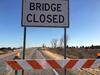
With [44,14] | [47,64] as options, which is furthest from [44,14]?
[47,64]

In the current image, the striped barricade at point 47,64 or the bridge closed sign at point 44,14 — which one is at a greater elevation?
the bridge closed sign at point 44,14

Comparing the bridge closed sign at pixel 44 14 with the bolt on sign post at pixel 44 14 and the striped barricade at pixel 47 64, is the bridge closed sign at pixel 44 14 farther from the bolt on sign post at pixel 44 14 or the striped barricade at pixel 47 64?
the striped barricade at pixel 47 64

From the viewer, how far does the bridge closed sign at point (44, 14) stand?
7629mm

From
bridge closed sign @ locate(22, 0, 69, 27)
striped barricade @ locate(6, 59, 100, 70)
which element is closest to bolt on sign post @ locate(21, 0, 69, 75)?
bridge closed sign @ locate(22, 0, 69, 27)

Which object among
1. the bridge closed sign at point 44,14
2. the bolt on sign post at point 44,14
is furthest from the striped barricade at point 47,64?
the bridge closed sign at point 44,14

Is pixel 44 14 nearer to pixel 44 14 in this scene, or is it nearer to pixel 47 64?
pixel 44 14

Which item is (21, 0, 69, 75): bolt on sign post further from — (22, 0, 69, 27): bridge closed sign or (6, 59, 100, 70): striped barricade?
(6, 59, 100, 70): striped barricade

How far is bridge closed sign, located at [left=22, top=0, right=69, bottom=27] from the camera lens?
7629 mm

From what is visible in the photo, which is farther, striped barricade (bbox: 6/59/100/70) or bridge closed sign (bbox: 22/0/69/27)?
bridge closed sign (bbox: 22/0/69/27)

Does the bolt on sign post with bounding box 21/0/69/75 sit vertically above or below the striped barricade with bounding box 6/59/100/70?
above

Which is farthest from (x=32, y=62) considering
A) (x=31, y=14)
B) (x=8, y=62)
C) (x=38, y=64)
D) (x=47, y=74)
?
(x=47, y=74)

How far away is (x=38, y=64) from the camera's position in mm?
7059

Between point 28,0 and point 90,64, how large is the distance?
7.81ft

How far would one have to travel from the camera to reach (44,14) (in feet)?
25.0
